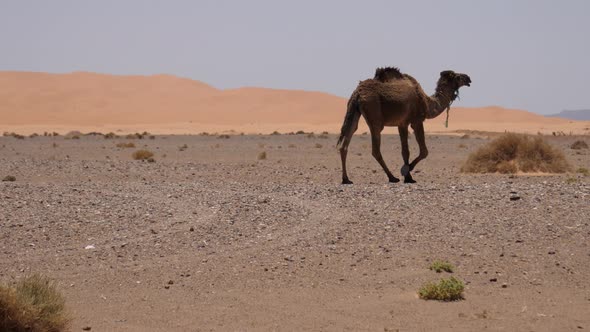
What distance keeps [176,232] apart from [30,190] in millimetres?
5083

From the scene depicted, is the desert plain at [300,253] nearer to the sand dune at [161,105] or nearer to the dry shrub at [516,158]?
the dry shrub at [516,158]

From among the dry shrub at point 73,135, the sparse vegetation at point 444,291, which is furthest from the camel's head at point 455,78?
the dry shrub at point 73,135

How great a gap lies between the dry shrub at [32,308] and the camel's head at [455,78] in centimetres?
1337

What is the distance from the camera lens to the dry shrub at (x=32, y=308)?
787 cm

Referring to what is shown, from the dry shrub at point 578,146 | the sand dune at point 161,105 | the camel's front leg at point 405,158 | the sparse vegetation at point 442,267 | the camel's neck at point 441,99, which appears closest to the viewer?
the sparse vegetation at point 442,267

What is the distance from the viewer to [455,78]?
66.9 feet

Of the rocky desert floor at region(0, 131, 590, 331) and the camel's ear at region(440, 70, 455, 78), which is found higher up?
the camel's ear at region(440, 70, 455, 78)

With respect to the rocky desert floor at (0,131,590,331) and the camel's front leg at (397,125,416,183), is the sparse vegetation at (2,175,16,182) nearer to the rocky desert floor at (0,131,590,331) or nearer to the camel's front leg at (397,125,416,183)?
the rocky desert floor at (0,131,590,331)

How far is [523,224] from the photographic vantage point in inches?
485

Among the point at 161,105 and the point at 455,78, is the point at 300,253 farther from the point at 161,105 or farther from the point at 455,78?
the point at 161,105

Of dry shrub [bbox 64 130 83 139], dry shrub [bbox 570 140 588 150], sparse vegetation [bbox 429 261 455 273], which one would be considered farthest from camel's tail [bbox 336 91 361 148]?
dry shrub [bbox 64 130 83 139]

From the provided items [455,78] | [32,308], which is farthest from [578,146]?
[32,308]

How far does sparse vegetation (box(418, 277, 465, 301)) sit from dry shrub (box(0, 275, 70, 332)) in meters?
3.57

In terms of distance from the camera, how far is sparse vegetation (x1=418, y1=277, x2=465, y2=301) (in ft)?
30.6
